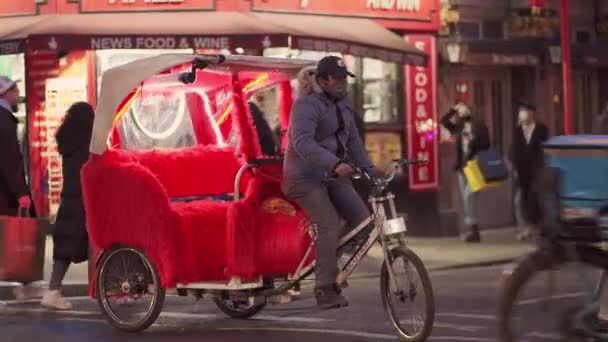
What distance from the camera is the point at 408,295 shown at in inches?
380

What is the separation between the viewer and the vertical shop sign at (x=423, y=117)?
773 inches

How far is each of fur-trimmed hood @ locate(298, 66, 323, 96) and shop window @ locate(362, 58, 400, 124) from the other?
9293 mm

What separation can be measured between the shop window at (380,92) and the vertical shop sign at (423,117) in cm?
20

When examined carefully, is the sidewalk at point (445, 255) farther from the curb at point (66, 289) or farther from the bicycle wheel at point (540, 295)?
the bicycle wheel at point (540, 295)

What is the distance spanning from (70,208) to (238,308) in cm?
189

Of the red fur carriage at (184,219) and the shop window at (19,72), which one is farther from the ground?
the shop window at (19,72)

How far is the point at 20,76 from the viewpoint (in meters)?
19.0

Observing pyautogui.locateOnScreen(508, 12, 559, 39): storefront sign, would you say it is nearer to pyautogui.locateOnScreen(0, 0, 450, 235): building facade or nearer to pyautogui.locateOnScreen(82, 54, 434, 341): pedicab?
pyautogui.locateOnScreen(0, 0, 450, 235): building facade

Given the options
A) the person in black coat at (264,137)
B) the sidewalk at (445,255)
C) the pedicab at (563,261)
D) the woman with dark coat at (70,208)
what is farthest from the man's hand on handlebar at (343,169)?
the person in black coat at (264,137)

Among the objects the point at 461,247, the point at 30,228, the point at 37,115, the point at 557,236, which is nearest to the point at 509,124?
the point at 461,247

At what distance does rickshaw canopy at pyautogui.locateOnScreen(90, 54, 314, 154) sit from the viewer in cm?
1045

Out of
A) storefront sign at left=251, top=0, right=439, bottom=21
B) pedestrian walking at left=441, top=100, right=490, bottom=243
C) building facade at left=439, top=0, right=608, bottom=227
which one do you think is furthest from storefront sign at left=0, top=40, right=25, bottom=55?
building facade at left=439, top=0, right=608, bottom=227

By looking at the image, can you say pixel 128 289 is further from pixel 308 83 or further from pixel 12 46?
pixel 12 46

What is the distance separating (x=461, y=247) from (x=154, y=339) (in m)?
8.60
